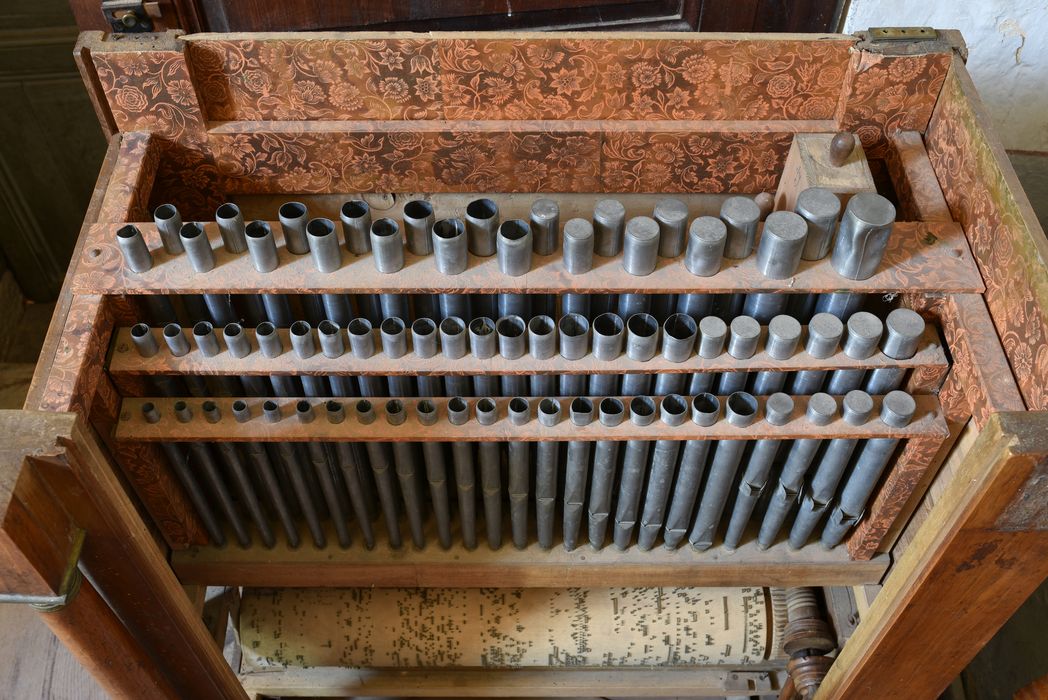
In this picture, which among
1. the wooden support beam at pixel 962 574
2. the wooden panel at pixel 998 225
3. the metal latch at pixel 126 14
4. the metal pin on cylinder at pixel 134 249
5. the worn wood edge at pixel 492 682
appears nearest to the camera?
the wooden support beam at pixel 962 574

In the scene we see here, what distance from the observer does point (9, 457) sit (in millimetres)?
1869

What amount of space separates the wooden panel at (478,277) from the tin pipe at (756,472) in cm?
30

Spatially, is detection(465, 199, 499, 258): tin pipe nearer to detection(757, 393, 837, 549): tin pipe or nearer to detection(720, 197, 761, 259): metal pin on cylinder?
detection(720, 197, 761, 259): metal pin on cylinder

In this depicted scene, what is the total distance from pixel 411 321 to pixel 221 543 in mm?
923

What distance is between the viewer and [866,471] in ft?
8.41

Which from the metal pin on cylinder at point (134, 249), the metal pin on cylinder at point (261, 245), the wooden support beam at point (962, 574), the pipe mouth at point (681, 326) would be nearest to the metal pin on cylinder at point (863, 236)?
the pipe mouth at point (681, 326)

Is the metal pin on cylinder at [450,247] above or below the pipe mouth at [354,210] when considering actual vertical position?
below

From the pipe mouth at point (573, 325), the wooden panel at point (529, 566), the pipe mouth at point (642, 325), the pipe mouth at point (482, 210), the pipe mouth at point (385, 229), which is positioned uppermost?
the pipe mouth at point (385, 229)

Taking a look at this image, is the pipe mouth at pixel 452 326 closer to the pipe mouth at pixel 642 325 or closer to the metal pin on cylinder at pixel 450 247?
the metal pin on cylinder at pixel 450 247

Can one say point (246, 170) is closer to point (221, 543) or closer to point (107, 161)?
point (107, 161)

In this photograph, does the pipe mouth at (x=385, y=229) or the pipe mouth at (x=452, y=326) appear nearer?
the pipe mouth at (x=385, y=229)

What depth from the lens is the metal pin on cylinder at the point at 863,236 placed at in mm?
2207

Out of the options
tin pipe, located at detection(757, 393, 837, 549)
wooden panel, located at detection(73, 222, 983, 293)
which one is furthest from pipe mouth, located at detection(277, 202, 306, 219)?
tin pipe, located at detection(757, 393, 837, 549)

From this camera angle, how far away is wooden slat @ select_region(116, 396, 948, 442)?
7.99ft
